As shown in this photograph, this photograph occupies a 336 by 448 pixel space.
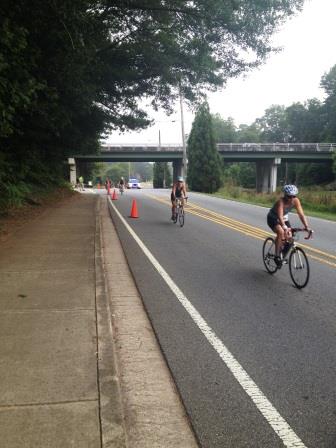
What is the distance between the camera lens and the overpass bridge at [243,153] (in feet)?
230

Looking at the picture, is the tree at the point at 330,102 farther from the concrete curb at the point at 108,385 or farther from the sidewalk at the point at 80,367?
the concrete curb at the point at 108,385

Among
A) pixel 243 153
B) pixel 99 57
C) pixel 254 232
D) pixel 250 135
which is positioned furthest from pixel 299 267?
pixel 250 135

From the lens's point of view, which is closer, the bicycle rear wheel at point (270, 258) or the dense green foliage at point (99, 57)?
the bicycle rear wheel at point (270, 258)

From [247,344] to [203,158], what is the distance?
54.8 m

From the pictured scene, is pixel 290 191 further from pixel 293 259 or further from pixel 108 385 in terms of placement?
pixel 108 385

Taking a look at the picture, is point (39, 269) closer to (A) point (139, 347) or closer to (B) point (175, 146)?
(A) point (139, 347)

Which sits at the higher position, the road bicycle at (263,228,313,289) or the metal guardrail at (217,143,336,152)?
the metal guardrail at (217,143,336,152)

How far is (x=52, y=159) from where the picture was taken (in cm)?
2992

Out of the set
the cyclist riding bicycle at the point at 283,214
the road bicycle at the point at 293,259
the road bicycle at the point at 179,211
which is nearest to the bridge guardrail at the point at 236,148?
the road bicycle at the point at 179,211

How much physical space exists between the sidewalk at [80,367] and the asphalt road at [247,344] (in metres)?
0.22

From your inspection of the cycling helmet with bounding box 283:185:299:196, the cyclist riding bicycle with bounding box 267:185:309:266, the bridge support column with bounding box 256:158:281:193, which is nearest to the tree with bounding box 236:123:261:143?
the bridge support column with bounding box 256:158:281:193

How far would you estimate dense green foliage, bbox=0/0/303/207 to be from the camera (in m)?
9.87

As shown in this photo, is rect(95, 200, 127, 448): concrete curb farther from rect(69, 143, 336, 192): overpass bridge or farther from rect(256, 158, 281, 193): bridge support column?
rect(256, 158, 281, 193): bridge support column

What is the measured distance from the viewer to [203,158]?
58.9m
